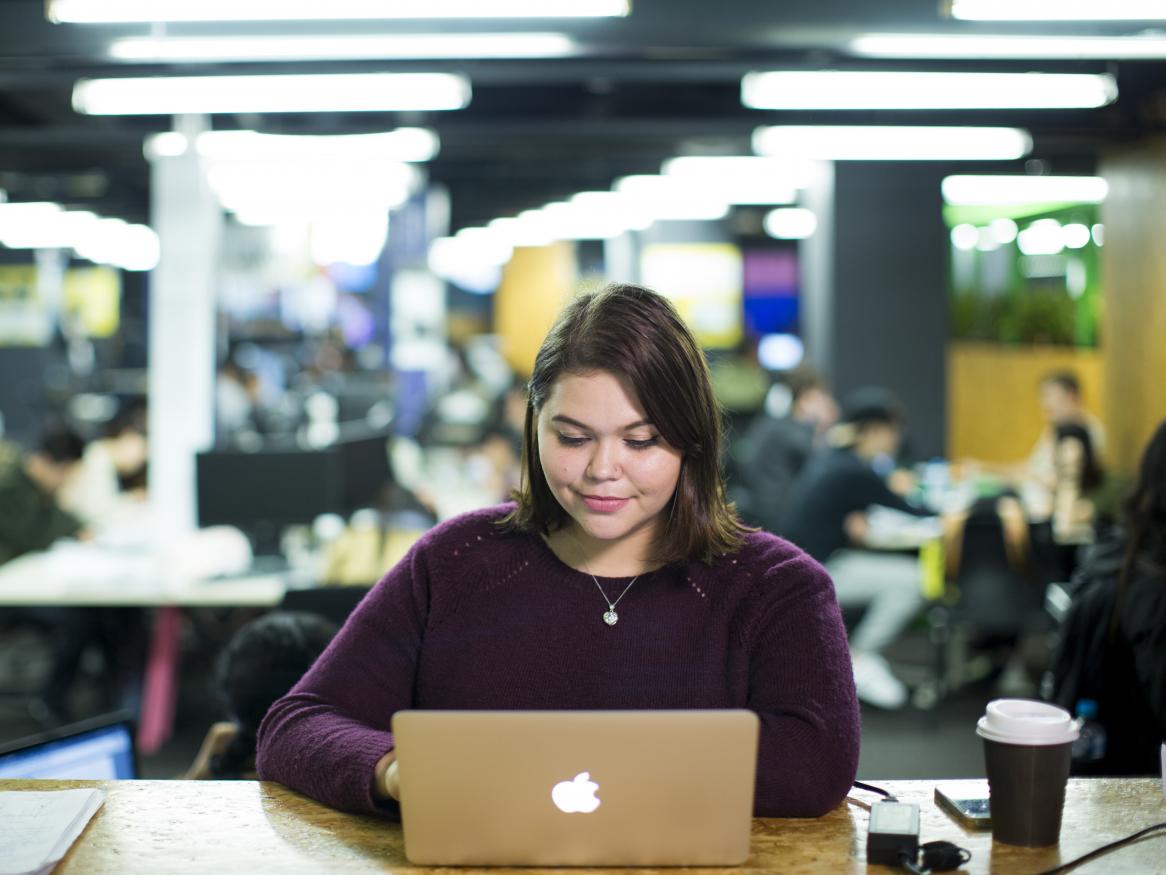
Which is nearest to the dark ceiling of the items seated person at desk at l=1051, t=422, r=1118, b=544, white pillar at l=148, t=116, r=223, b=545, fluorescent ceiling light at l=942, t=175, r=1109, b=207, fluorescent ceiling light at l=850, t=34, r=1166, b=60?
fluorescent ceiling light at l=850, t=34, r=1166, b=60

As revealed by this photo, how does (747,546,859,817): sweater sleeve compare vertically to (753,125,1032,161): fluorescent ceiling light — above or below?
below

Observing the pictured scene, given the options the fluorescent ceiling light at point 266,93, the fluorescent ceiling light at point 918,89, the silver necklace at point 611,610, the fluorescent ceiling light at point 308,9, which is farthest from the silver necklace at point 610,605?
the fluorescent ceiling light at point 918,89

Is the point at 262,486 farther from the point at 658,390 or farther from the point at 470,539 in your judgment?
the point at 658,390

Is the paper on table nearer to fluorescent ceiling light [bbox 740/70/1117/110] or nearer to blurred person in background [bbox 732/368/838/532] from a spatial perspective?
fluorescent ceiling light [bbox 740/70/1117/110]

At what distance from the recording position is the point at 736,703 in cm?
187

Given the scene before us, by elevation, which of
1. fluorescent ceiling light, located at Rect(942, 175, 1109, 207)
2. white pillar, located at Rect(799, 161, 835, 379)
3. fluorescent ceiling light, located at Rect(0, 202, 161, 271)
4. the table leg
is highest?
fluorescent ceiling light, located at Rect(0, 202, 161, 271)

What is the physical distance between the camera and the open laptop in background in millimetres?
2197

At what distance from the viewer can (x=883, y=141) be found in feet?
19.6

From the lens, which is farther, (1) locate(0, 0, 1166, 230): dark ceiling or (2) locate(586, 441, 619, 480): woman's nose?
(1) locate(0, 0, 1166, 230): dark ceiling

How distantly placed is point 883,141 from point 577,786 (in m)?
5.06

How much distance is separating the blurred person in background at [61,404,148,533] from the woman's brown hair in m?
4.75

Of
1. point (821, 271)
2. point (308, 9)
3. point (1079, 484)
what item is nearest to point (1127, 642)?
point (308, 9)

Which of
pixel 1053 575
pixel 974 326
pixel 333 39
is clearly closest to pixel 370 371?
pixel 974 326

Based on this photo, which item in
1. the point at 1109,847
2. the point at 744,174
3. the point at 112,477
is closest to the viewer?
the point at 1109,847
